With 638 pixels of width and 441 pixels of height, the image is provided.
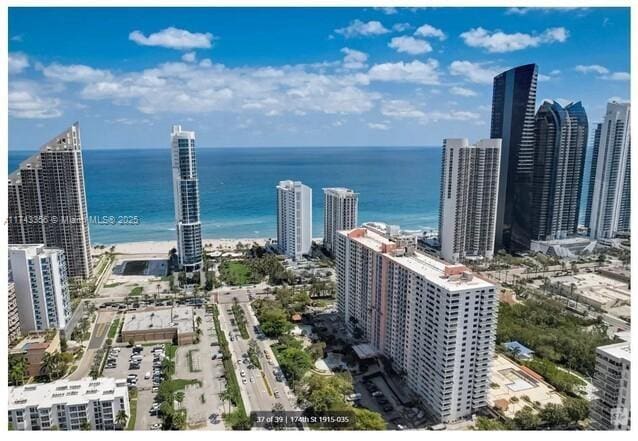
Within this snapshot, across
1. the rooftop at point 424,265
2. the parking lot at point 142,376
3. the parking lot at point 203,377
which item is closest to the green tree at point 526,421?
the rooftop at point 424,265

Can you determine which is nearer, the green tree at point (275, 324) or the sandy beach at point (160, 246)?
the green tree at point (275, 324)

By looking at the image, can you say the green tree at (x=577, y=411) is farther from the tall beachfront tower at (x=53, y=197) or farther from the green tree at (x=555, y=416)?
the tall beachfront tower at (x=53, y=197)

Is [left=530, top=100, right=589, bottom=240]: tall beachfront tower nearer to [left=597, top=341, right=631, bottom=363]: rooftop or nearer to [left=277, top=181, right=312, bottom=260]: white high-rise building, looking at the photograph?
[left=277, top=181, right=312, bottom=260]: white high-rise building

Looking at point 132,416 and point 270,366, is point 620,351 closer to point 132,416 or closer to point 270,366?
point 270,366

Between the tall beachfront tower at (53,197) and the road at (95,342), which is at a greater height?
the tall beachfront tower at (53,197)

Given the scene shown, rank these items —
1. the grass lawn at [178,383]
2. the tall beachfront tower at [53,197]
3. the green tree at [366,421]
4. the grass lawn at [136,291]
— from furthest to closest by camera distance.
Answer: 1. the grass lawn at [136,291]
2. the tall beachfront tower at [53,197]
3. the grass lawn at [178,383]
4. the green tree at [366,421]

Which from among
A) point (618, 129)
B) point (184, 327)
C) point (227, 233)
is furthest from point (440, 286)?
point (227, 233)

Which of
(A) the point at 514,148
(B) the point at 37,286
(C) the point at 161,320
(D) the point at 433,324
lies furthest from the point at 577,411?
(A) the point at 514,148
